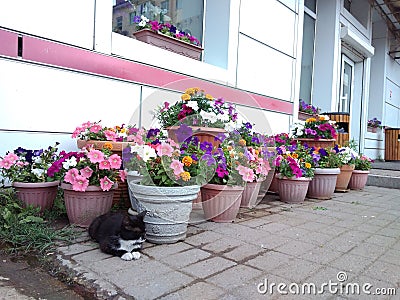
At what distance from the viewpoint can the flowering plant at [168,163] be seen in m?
1.99

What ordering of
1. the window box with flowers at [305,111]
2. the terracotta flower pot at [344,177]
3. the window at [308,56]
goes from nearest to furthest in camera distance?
the terracotta flower pot at [344,177], the window box with flowers at [305,111], the window at [308,56]

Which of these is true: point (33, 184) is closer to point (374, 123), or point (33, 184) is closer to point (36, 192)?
point (36, 192)

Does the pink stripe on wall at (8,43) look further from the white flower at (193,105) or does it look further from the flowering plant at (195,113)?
the white flower at (193,105)

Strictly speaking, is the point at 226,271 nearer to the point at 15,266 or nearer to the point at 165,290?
the point at 165,290

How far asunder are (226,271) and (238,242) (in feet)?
1.53

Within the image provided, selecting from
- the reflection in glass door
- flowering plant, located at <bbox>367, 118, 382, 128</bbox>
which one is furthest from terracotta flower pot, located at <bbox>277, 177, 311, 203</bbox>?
flowering plant, located at <bbox>367, 118, 382, 128</bbox>

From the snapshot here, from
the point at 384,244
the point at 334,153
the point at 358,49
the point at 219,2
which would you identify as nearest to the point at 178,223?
the point at 384,244

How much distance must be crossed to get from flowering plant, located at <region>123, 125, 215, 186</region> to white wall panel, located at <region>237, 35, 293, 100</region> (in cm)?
237

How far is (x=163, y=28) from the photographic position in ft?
11.9

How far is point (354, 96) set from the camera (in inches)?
324

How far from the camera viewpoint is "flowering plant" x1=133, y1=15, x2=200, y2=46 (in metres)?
3.50

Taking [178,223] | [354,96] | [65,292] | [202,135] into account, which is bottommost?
[65,292]

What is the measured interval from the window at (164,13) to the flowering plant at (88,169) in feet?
5.66

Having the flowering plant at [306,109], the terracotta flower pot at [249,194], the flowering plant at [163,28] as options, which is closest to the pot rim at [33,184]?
the terracotta flower pot at [249,194]
